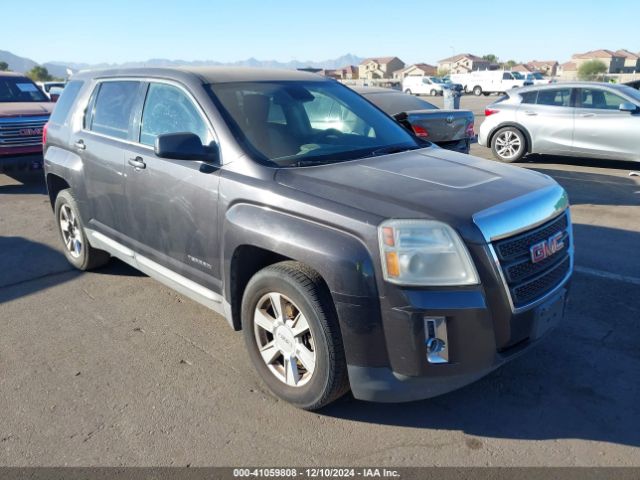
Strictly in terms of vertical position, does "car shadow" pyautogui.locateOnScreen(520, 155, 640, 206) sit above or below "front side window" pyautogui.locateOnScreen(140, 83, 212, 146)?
below

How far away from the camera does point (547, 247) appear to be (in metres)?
2.99

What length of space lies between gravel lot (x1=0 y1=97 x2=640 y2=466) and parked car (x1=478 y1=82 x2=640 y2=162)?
5.88 meters

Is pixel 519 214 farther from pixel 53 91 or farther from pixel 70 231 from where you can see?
pixel 53 91

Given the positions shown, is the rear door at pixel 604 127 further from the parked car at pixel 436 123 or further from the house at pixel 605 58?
the house at pixel 605 58

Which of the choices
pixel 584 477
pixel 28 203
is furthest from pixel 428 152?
pixel 28 203

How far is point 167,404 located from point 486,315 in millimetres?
1910

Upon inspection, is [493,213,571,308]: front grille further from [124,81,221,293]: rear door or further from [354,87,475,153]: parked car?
[354,87,475,153]: parked car

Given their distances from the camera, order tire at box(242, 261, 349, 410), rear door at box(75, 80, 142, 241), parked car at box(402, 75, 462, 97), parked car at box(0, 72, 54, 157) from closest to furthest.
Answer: tire at box(242, 261, 349, 410)
rear door at box(75, 80, 142, 241)
parked car at box(0, 72, 54, 157)
parked car at box(402, 75, 462, 97)

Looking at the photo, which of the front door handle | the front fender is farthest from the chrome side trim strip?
the front door handle

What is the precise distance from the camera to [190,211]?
3533 mm

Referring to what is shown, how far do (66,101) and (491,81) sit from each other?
43048 mm

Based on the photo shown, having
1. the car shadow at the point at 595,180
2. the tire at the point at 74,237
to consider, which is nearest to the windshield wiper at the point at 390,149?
the tire at the point at 74,237

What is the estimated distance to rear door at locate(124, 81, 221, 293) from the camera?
344cm

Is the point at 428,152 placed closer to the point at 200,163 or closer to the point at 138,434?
the point at 200,163
